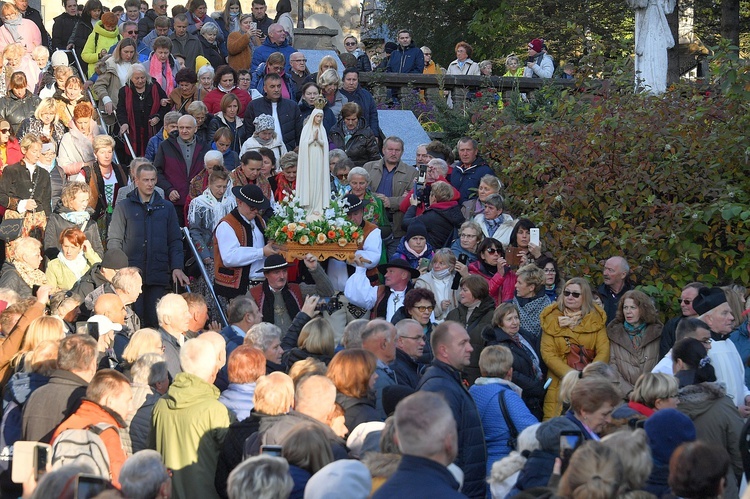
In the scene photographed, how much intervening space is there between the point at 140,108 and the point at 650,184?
22.7 feet

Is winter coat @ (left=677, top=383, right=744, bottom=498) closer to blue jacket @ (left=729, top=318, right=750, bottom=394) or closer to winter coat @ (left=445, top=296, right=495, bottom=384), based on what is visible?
blue jacket @ (left=729, top=318, right=750, bottom=394)

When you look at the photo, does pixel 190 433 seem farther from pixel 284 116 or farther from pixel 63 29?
pixel 63 29

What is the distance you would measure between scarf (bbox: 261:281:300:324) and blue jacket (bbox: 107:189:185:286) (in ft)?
4.47

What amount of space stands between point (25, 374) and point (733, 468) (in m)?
4.75

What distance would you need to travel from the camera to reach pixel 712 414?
25.7ft

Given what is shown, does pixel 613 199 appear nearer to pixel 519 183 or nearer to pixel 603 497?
pixel 519 183

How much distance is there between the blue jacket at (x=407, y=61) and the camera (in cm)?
2059

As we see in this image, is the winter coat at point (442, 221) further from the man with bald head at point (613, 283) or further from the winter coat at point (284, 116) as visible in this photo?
the winter coat at point (284, 116)

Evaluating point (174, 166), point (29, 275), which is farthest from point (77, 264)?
point (174, 166)

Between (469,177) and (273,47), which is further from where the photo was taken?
(273,47)

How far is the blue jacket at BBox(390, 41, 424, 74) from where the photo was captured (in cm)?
2059

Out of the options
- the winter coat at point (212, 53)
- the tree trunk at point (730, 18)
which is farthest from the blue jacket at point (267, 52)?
the tree trunk at point (730, 18)

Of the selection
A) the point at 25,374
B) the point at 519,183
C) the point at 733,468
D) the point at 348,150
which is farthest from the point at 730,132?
the point at 25,374

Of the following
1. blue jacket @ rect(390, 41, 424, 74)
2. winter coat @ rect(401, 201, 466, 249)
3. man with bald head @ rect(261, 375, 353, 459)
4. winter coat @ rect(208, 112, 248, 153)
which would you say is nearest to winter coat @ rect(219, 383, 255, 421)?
man with bald head @ rect(261, 375, 353, 459)
